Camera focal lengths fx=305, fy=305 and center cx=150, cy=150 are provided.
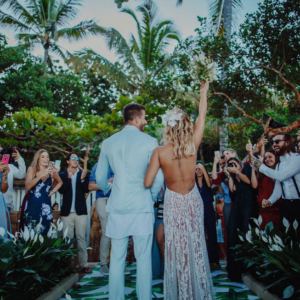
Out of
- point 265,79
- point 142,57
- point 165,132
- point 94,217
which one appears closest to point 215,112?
point 265,79

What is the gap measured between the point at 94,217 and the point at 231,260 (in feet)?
9.49

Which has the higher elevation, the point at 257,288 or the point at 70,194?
the point at 70,194

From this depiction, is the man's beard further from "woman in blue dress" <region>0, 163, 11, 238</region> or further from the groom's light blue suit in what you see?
"woman in blue dress" <region>0, 163, 11, 238</region>

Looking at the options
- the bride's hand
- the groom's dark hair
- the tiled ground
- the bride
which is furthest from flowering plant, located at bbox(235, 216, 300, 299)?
the groom's dark hair

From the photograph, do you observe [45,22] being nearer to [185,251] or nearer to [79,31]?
[79,31]

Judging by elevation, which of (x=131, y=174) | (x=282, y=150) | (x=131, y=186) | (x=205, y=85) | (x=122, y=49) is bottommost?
(x=131, y=186)

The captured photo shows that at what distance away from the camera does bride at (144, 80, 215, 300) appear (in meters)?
2.98

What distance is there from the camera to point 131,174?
3.05m

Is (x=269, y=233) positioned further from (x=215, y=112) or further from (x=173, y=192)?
(x=215, y=112)

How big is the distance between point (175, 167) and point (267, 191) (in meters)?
1.96

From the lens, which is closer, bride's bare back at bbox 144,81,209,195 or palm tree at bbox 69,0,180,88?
bride's bare back at bbox 144,81,209,195

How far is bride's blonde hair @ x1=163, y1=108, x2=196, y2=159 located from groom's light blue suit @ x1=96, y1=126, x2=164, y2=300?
20cm

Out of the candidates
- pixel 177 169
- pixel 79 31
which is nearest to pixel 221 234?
pixel 177 169

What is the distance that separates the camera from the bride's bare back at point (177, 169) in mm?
3018
